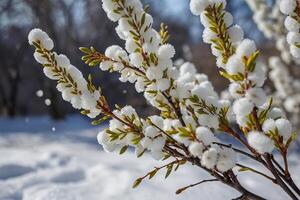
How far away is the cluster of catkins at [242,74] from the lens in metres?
1.17

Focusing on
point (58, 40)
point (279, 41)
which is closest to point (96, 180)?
point (279, 41)

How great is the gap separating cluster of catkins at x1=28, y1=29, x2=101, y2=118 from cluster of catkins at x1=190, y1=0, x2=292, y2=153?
0.42 m

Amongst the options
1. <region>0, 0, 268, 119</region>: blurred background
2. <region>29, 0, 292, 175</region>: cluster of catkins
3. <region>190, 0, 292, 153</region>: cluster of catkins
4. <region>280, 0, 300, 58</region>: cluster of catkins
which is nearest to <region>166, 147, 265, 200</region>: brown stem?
<region>29, 0, 292, 175</region>: cluster of catkins

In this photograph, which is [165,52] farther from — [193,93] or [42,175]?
[42,175]

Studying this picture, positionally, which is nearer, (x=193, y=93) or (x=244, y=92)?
(x=244, y=92)

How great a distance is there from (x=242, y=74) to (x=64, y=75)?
0.59 metres

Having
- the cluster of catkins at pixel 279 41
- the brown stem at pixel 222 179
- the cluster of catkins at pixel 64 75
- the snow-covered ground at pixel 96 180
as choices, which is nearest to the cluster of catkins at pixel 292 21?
the brown stem at pixel 222 179

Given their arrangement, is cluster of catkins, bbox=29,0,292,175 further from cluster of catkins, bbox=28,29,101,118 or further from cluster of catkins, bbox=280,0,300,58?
cluster of catkins, bbox=280,0,300,58

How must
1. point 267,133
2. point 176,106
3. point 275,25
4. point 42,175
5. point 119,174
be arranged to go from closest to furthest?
point 267,133, point 176,106, point 119,174, point 42,175, point 275,25

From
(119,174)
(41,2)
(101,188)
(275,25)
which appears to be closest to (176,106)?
(101,188)

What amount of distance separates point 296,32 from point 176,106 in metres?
0.45

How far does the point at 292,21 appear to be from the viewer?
1433mm

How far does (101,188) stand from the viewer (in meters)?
2.68

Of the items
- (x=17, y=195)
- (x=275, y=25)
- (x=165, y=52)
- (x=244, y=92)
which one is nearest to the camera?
(x=244, y=92)
